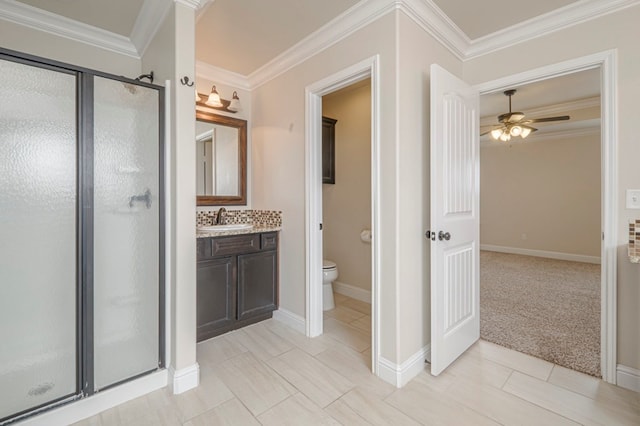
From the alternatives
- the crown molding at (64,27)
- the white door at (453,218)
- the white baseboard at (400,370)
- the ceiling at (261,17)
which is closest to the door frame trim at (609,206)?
the ceiling at (261,17)

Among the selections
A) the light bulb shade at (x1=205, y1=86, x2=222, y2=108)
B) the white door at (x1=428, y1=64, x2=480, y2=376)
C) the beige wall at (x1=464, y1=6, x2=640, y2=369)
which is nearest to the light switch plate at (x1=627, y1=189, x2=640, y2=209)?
the beige wall at (x1=464, y1=6, x2=640, y2=369)

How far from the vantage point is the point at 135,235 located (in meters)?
1.83

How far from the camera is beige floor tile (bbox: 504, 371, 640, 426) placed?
63.1 inches

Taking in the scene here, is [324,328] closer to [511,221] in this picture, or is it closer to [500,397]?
[500,397]

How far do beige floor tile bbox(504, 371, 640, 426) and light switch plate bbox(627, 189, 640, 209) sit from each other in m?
1.14

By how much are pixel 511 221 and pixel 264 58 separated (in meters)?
6.15

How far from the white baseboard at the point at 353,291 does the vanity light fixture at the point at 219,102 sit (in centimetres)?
230

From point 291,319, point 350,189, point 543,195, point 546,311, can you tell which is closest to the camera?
point 291,319

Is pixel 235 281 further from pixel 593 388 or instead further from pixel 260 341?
pixel 593 388

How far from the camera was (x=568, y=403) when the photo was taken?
173 centimetres

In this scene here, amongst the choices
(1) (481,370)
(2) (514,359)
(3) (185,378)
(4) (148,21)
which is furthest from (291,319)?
(4) (148,21)

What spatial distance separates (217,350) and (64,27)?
2.61 metres

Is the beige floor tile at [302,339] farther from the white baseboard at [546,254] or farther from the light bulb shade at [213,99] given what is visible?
the white baseboard at [546,254]

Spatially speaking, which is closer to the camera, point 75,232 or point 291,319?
point 75,232
